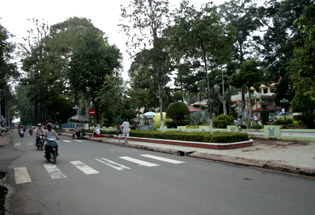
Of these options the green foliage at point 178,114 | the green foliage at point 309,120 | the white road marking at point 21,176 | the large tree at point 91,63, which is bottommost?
the white road marking at point 21,176

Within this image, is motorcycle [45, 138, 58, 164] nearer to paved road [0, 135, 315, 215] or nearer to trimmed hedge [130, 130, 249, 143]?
paved road [0, 135, 315, 215]

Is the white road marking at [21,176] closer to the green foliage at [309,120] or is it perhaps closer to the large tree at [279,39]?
the green foliage at [309,120]

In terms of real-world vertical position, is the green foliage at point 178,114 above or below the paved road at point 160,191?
above

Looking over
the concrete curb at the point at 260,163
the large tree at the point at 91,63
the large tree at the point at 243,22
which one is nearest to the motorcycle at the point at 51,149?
the concrete curb at the point at 260,163

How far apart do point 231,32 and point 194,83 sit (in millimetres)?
33380

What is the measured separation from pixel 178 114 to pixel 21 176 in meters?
18.5

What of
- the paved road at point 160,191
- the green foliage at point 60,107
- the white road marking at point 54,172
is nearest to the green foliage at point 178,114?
the paved road at point 160,191

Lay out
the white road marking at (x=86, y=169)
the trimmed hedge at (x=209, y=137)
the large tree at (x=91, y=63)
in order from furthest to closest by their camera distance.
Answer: the large tree at (x=91, y=63) < the trimmed hedge at (x=209, y=137) < the white road marking at (x=86, y=169)

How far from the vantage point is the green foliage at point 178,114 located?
82.9 ft

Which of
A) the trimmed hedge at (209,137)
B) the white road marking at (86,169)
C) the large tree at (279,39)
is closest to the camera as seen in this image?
the white road marking at (86,169)

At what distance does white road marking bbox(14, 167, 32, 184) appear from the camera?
7.26 meters

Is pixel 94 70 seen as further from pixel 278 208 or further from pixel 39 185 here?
pixel 278 208

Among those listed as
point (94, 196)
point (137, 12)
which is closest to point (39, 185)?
point (94, 196)

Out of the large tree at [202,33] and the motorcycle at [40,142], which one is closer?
the large tree at [202,33]
